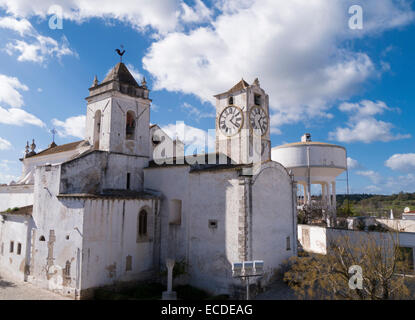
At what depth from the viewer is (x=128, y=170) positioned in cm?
2183

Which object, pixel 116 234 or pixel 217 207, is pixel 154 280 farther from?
pixel 217 207

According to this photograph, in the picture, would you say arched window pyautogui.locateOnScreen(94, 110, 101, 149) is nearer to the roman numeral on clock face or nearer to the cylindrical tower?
the roman numeral on clock face

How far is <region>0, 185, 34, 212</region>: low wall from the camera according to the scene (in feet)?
90.2

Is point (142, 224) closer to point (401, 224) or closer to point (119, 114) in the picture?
point (119, 114)

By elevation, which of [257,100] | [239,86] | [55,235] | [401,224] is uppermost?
[239,86]

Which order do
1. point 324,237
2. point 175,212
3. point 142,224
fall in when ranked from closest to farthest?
point 142,224 → point 175,212 → point 324,237

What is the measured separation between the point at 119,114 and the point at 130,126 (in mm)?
1649

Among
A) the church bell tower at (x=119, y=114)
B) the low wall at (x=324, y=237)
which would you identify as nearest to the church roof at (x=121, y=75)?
the church bell tower at (x=119, y=114)

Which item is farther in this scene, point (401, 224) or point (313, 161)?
point (313, 161)

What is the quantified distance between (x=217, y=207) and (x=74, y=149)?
13.9m

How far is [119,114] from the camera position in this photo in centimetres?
2181

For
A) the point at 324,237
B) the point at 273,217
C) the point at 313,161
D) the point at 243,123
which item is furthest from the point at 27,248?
the point at 313,161

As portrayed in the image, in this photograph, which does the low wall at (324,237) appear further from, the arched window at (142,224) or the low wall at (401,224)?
the arched window at (142,224)
